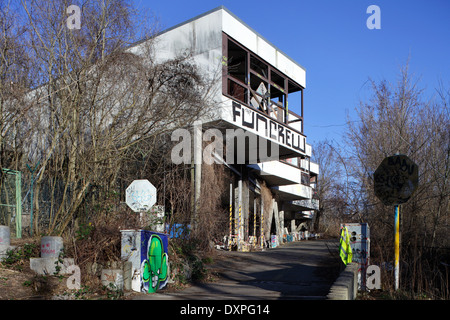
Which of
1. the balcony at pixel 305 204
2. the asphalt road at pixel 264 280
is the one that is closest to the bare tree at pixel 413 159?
the asphalt road at pixel 264 280

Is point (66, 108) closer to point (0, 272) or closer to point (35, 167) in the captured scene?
point (35, 167)

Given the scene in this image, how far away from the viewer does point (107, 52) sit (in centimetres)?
1345

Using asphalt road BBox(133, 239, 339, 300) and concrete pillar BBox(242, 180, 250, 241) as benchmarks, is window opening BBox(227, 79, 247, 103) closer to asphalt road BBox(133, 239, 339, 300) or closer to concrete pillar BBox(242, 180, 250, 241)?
concrete pillar BBox(242, 180, 250, 241)

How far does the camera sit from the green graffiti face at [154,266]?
32.4 ft

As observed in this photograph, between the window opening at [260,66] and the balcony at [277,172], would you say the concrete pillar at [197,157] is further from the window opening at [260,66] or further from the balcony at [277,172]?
the balcony at [277,172]

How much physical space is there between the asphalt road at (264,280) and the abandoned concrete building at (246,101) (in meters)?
3.55

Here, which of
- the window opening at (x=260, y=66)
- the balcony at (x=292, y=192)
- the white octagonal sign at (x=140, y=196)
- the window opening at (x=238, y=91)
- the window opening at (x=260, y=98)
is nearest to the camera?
the white octagonal sign at (x=140, y=196)

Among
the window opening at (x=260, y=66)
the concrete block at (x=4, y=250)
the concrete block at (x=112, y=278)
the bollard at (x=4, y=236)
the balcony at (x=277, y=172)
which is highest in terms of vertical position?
the window opening at (x=260, y=66)

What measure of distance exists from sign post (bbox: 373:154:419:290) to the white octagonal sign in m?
5.59

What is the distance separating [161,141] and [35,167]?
18.2 feet

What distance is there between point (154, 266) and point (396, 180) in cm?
580

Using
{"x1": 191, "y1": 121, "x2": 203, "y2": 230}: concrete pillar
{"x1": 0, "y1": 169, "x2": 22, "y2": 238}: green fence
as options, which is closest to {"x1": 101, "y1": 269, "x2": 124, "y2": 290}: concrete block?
{"x1": 0, "y1": 169, "x2": 22, "y2": 238}: green fence

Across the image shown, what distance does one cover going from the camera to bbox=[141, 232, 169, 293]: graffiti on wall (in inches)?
386
